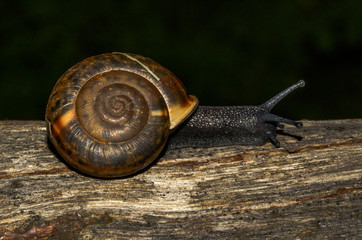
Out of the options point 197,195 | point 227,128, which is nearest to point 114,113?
point 197,195

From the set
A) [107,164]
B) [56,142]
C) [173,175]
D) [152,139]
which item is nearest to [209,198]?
[173,175]

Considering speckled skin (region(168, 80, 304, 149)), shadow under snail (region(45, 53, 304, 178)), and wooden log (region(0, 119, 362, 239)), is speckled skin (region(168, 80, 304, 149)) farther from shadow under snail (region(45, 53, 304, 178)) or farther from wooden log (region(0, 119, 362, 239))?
shadow under snail (region(45, 53, 304, 178))

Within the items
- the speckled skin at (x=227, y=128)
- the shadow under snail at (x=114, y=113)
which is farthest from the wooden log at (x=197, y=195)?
the shadow under snail at (x=114, y=113)

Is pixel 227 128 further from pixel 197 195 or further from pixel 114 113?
pixel 114 113

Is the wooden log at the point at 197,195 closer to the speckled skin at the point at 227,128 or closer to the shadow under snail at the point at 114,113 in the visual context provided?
the speckled skin at the point at 227,128

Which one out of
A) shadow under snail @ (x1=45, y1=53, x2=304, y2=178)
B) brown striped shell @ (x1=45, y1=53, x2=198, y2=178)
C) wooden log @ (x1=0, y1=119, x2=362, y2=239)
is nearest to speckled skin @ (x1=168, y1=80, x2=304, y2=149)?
wooden log @ (x1=0, y1=119, x2=362, y2=239)

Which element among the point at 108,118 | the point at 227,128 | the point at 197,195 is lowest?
the point at 197,195

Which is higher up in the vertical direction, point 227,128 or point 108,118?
point 108,118
